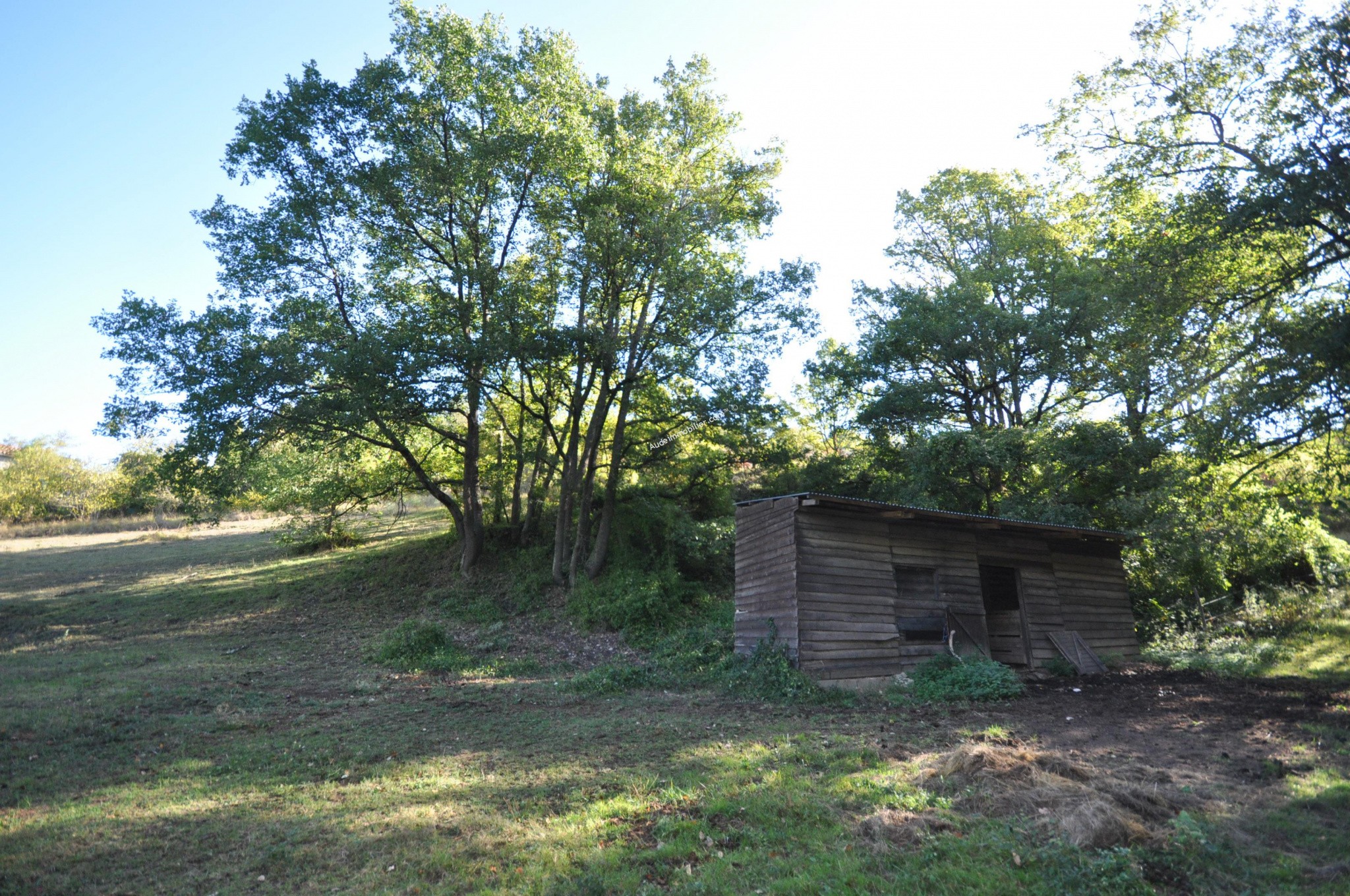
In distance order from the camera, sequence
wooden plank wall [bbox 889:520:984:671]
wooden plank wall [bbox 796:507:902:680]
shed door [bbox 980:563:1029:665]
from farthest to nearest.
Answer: shed door [bbox 980:563:1029:665] < wooden plank wall [bbox 889:520:984:671] < wooden plank wall [bbox 796:507:902:680]

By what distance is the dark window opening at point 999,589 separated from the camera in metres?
18.0

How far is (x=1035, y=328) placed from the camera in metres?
20.5

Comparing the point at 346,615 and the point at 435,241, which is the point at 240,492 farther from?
the point at 435,241

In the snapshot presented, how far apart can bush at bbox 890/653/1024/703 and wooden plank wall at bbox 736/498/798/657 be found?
237 centimetres

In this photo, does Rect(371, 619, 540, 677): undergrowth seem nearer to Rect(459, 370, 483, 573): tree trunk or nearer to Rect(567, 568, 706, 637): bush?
Rect(567, 568, 706, 637): bush

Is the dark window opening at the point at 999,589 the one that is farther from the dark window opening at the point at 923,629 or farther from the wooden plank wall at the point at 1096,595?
the dark window opening at the point at 923,629

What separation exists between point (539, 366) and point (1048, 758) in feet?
56.5

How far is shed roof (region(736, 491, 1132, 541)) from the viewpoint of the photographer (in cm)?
1329

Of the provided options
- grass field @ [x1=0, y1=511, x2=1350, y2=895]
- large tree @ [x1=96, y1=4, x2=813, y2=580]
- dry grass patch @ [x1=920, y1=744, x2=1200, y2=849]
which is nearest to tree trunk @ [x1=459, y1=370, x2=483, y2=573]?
large tree @ [x1=96, y1=4, x2=813, y2=580]

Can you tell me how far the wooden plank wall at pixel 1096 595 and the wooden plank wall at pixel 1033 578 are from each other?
335 mm

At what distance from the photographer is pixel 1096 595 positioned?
17.8 metres

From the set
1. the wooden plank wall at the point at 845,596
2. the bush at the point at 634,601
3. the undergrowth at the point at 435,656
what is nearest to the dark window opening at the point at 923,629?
the wooden plank wall at the point at 845,596

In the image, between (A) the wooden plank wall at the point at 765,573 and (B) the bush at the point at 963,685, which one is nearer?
(B) the bush at the point at 963,685

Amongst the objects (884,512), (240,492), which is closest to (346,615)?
(240,492)
